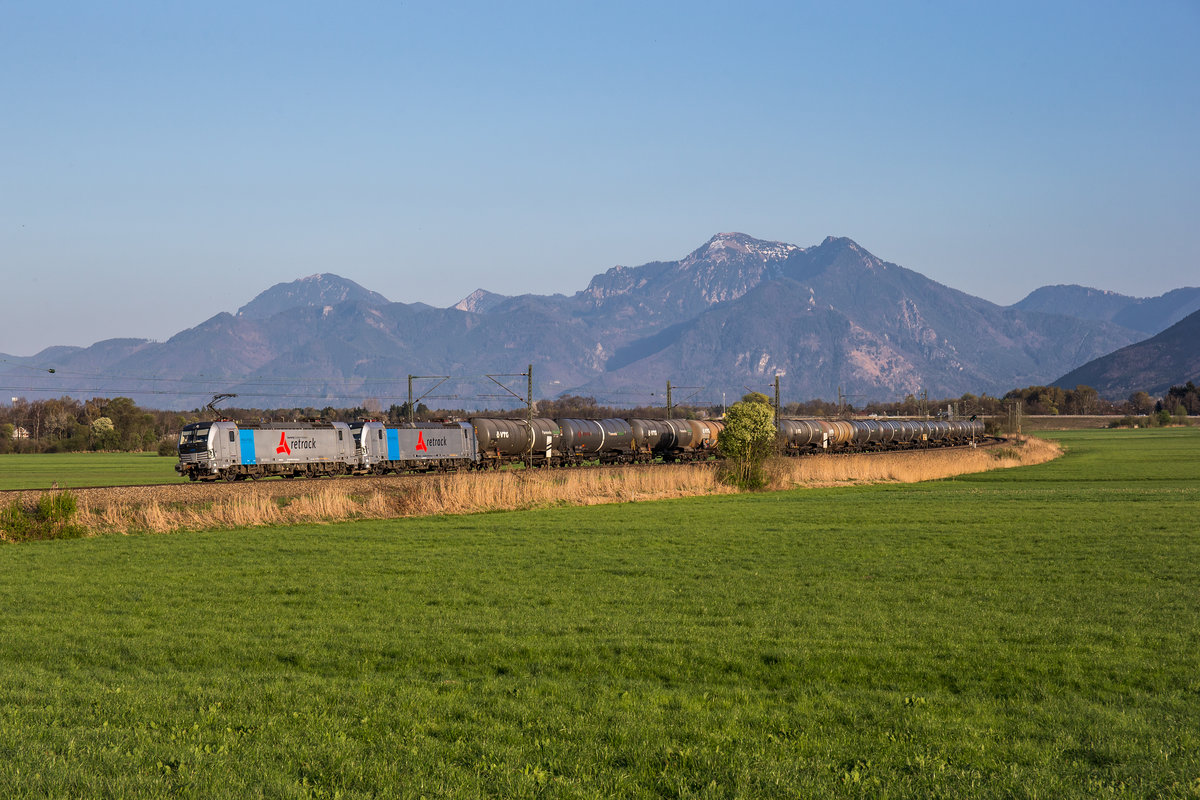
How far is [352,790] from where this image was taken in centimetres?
850

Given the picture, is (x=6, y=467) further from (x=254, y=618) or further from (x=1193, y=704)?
(x=1193, y=704)

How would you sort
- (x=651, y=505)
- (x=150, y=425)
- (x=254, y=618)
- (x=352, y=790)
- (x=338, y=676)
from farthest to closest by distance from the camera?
(x=150, y=425)
(x=651, y=505)
(x=254, y=618)
(x=338, y=676)
(x=352, y=790)

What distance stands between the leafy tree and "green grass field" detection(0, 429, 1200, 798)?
26.7m

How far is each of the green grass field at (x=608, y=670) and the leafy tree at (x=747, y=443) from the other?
26.7 m

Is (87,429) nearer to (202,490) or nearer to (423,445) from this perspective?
(423,445)

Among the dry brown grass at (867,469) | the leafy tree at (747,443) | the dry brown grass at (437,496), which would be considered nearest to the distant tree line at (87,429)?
the dry brown grass at (437,496)

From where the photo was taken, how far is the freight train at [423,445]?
56281 millimetres

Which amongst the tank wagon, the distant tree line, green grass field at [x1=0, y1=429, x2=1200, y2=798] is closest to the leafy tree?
green grass field at [x1=0, y1=429, x2=1200, y2=798]

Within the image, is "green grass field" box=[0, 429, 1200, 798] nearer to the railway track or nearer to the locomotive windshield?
the railway track

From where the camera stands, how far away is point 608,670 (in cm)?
1324

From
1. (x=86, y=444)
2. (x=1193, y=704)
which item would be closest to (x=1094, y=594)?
(x=1193, y=704)

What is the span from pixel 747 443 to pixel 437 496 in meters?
20.6

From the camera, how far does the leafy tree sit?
53.4m

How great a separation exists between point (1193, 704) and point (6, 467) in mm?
93407
